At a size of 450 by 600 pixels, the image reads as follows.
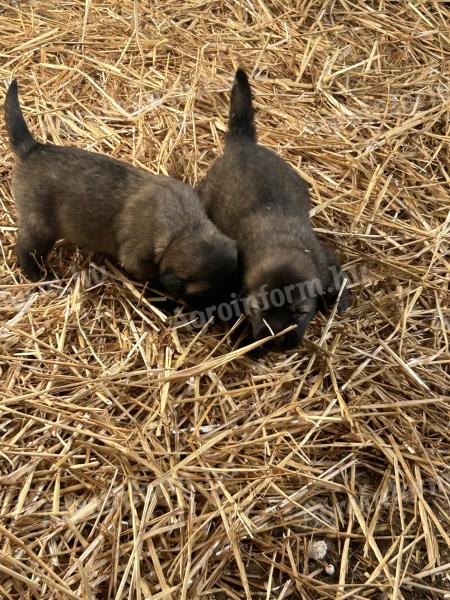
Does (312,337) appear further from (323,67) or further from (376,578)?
(323,67)

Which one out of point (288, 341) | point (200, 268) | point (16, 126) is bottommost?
point (288, 341)

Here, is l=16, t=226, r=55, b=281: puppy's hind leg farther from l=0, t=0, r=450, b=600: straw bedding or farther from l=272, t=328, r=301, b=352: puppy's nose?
l=272, t=328, r=301, b=352: puppy's nose

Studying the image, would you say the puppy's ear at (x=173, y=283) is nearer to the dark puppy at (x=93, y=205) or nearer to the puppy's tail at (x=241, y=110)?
the dark puppy at (x=93, y=205)

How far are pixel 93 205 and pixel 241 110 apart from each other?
94 cm

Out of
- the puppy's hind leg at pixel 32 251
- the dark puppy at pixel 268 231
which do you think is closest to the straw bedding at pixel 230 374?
the puppy's hind leg at pixel 32 251

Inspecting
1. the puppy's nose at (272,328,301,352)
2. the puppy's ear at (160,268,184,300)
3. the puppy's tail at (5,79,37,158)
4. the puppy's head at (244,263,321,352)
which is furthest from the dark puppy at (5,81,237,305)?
the puppy's nose at (272,328,301,352)

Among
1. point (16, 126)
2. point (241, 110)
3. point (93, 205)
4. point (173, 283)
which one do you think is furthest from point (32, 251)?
point (241, 110)

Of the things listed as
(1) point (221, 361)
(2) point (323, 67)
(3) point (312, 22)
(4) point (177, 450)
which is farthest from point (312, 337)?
(3) point (312, 22)

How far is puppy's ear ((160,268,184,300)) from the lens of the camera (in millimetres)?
2930

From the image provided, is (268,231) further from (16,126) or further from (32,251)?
(16,126)

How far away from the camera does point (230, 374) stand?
2871 millimetres

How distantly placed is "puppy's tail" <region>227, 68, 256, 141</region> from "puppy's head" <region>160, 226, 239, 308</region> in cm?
70

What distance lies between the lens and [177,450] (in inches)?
100.0

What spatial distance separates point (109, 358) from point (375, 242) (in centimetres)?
155
